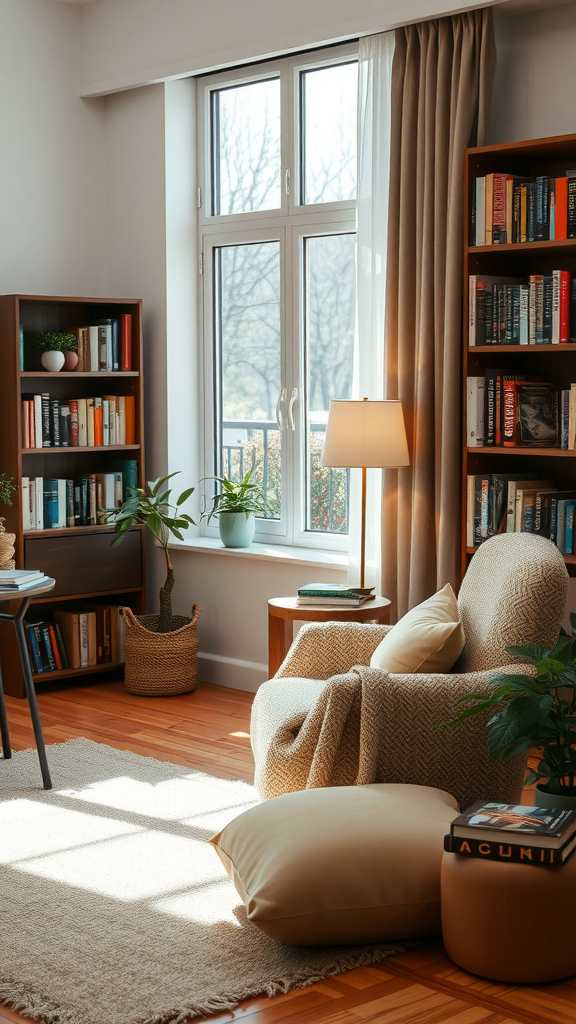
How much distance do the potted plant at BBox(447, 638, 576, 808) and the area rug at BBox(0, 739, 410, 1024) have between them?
0.55m

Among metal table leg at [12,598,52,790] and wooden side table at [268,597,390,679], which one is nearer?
metal table leg at [12,598,52,790]

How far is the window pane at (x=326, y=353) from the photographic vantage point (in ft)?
17.0

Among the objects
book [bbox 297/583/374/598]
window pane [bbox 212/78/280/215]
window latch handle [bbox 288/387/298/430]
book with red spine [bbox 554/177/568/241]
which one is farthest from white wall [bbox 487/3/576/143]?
book [bbox 297/583/374/598]

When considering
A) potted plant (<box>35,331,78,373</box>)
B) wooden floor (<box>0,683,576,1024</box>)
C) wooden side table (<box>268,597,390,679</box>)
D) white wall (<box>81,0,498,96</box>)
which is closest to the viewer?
wooden floor (<box>0,683,576,1024</box>)

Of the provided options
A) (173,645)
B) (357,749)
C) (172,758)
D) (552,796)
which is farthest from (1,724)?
(552,796)

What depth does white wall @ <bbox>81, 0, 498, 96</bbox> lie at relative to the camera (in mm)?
4633

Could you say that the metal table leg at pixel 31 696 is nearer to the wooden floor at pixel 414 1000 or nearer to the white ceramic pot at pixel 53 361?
the wooden floor at pixel 414 1000

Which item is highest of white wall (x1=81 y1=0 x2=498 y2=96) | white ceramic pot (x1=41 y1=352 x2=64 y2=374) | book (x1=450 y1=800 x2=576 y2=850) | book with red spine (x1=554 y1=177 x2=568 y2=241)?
white wall (x1=81 y1=0 x2=498 y2=96)

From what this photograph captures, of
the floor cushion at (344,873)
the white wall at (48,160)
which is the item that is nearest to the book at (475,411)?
the floor cushion at (344,873)

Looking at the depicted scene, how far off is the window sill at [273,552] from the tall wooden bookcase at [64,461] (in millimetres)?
272

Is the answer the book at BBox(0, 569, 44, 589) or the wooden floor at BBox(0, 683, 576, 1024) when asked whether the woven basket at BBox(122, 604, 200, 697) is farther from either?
the wooden floor at BBox(0, 683, 576, 1024)

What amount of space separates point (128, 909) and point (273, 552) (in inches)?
99.1

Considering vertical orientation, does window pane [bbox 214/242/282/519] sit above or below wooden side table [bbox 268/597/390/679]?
above

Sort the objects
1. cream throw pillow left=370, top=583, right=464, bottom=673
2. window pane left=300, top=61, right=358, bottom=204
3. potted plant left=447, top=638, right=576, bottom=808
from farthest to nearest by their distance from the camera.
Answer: window pane left=300, top=61, right=358, bottom=204 → cream throw pillow left=370, top=583, right=464, bottom=673 → potted plant left=447, top=638, right=576, bottom=808
